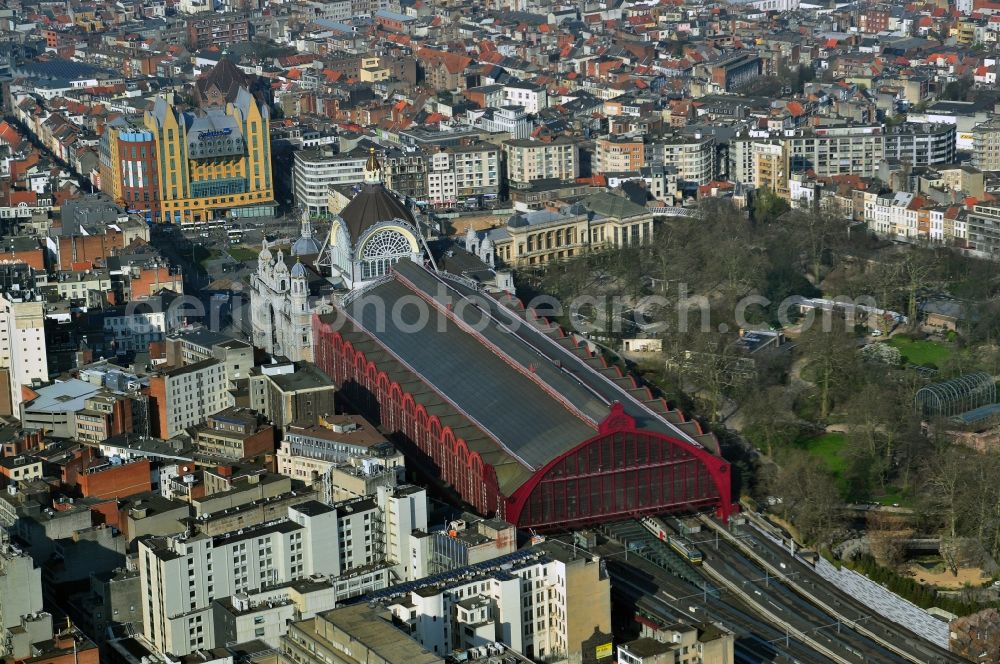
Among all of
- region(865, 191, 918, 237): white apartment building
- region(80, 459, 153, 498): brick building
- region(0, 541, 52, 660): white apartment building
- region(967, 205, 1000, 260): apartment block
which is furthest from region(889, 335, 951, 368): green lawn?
region(0, 541, 52, 660): white apartment building

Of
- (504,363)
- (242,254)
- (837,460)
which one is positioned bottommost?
(837,460)

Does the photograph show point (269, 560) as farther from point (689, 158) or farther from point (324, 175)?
point (689, 158)

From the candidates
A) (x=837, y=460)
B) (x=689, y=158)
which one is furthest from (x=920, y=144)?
(x=837, y=460)

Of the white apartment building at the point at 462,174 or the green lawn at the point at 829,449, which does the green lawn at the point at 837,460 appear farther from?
the white apartment building at the point at 462,174

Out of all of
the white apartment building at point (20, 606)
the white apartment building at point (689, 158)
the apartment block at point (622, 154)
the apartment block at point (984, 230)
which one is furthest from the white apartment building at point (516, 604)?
the apartment block at point (622, 154)

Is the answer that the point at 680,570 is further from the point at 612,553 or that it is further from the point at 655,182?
the point at 655,182

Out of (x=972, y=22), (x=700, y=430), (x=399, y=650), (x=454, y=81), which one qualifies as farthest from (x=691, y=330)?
(x=972, y=22)

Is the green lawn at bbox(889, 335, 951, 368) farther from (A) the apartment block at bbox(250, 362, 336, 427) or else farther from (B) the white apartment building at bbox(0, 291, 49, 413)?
(B) the white apartment building at bbox(0, 291, 49, 413)
